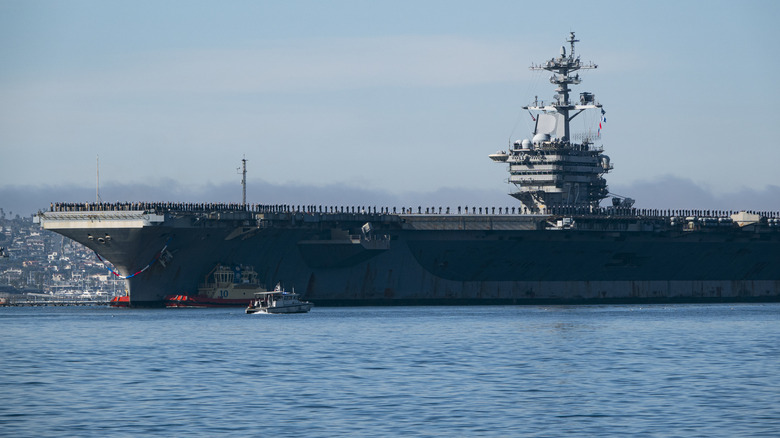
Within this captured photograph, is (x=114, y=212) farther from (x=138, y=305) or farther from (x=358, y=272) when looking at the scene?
(x=358, y=272)

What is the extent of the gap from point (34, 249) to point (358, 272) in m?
131

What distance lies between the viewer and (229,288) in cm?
5569

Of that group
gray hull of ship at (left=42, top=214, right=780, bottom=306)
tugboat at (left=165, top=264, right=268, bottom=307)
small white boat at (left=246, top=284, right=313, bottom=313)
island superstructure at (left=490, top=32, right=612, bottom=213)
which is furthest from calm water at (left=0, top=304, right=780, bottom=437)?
island superstructure at (left=490, top=32, right=612, bottom=213)

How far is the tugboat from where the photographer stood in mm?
55375

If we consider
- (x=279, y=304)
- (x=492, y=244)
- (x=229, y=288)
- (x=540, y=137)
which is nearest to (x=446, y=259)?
(x=492, y=244)

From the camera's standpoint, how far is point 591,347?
1336 inches

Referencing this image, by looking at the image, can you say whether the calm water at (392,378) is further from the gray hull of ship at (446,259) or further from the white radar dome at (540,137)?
the white radar dome at (540,137)

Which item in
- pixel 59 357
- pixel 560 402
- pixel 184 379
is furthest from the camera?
pixel 59 357

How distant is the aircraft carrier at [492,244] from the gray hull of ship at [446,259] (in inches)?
2.7

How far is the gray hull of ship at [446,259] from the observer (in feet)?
176

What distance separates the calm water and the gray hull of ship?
875 cm

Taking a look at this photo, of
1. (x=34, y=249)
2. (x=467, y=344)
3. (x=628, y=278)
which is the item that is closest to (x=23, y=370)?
(x=467, y=344)

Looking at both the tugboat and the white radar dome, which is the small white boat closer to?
the tugboat

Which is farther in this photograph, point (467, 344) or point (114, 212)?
point (114, 212)
